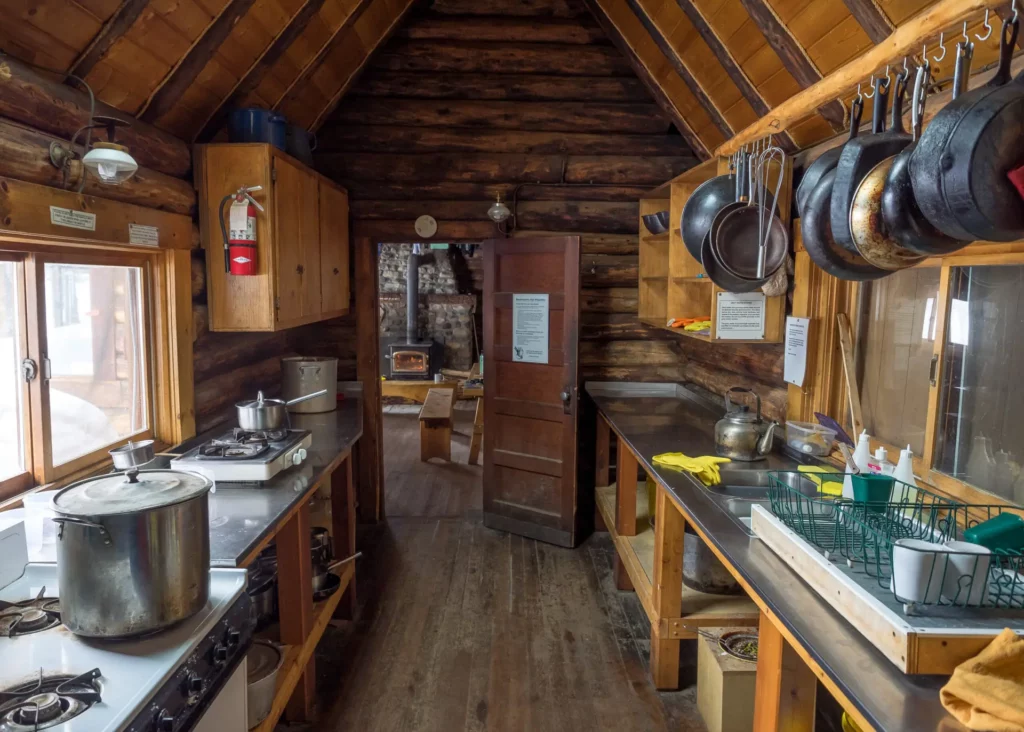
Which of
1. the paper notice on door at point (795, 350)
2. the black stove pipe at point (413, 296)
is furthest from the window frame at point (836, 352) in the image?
the black stove pipe at point (413, 296)

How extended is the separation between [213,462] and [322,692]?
113 centimetres

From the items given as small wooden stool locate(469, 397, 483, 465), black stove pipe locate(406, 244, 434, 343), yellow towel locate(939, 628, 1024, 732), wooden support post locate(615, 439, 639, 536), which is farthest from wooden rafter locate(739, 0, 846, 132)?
black stove pipe locate(406, 244, 434, 343)

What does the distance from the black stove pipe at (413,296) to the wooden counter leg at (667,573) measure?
7354mm

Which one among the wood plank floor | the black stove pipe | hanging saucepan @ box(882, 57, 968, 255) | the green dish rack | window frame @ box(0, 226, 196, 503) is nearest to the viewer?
the green dish rack

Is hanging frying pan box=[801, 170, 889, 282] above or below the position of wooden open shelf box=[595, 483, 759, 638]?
above

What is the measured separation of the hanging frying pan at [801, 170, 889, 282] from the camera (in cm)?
182

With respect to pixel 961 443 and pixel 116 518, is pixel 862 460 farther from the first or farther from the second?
pixel 116 518

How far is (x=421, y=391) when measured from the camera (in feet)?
27.7

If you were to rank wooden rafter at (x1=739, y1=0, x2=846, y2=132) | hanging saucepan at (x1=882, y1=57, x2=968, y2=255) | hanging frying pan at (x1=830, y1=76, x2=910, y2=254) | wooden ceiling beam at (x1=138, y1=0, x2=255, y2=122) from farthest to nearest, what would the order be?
wooden ceiling beam at (x1=138, y1=0, x2=255, y2=122) → wooden rafter at (x1=739, y1=0, x2=846, y2=132) → hanging frying pan at (x1=830, y1=76, x2=910, y2=254) → hanging saucepan at (x1=882, y1=57, x2=968, y2=255)

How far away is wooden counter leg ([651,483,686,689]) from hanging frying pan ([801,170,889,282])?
117 centimetres

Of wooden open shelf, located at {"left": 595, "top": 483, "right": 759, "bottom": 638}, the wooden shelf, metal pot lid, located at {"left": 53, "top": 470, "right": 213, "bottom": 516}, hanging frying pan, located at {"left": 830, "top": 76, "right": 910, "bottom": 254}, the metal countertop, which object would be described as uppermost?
hanging frying pan, located at {"left": 830, "top": 76, "right": 910, "bottom": 254}

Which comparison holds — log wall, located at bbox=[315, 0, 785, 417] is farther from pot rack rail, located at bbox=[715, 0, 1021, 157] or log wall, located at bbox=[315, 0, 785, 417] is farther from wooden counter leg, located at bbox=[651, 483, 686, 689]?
pot rack rail, located at bbox=[715, 0, 1021, 157]

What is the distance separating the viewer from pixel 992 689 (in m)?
1.15

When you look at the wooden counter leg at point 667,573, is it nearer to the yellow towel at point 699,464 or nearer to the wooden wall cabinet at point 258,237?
the yellow towel at point 699,464
